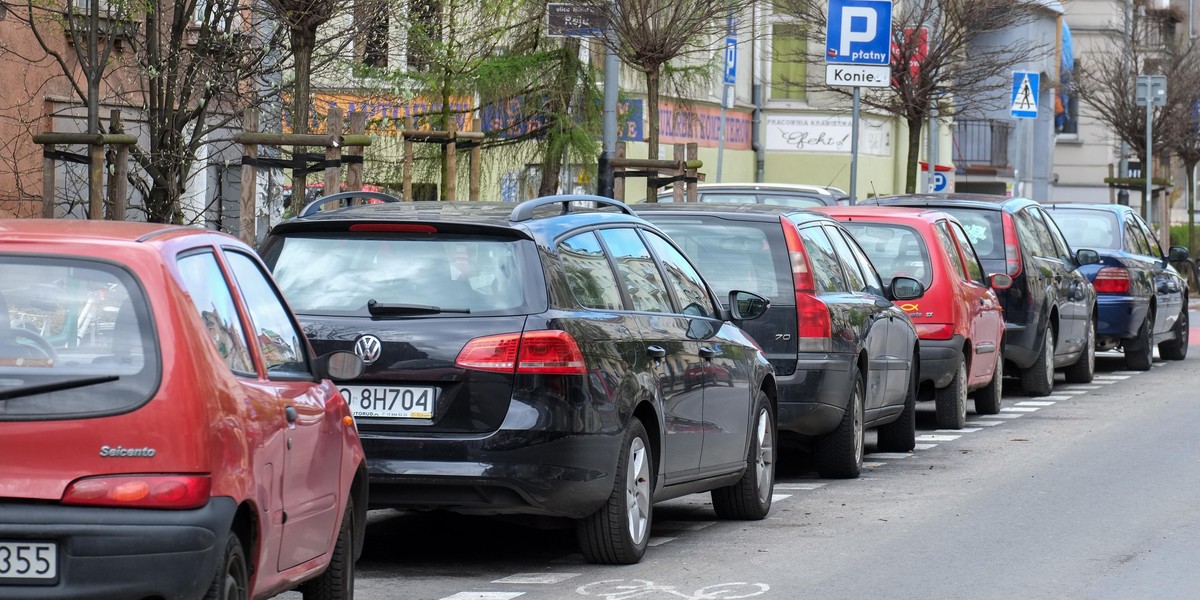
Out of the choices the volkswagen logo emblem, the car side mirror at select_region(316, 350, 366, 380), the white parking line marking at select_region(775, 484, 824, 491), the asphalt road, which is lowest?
the white parking line marking at select_region(775, 484, 824, 491)

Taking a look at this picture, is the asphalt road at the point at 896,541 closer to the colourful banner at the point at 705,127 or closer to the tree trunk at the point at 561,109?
the tree trunk at the point at 561,109

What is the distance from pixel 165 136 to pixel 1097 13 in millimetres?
60500

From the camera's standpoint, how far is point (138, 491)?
5.27 metres

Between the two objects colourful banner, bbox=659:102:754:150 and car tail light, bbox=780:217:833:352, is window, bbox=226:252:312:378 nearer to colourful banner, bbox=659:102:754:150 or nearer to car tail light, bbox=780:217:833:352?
car tail light, bbox=780:217:833:352

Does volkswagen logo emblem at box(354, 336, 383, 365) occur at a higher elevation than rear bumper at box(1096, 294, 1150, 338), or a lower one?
higher

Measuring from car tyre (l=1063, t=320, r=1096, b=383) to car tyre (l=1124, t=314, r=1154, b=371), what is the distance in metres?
1.34

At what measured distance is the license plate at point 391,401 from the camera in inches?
324

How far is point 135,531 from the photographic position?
523 centimetres

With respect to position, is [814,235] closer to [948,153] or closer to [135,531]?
[135,531]

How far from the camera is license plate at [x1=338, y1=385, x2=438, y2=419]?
8.23 meters

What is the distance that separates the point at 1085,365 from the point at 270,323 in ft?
50.3

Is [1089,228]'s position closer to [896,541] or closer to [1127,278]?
[1127,278]

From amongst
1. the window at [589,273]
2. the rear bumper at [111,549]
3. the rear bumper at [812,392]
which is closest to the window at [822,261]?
the rear bumper at [812,392]

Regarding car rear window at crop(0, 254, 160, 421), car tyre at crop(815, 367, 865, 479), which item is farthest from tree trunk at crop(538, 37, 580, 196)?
car rear window at crop(0, 254, 160, 421)
